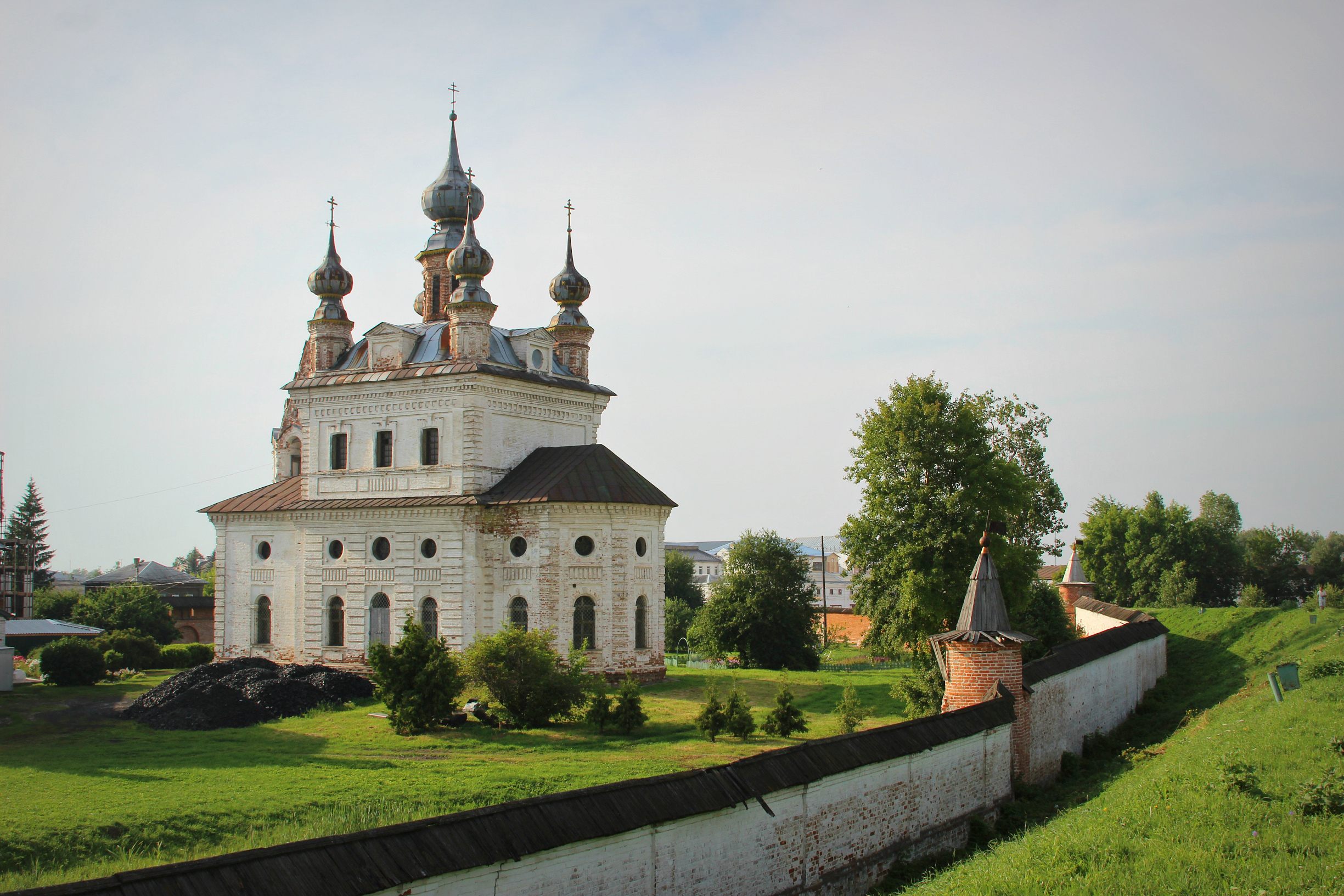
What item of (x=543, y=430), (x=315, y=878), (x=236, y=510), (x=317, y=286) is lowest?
(x=315, y=878)

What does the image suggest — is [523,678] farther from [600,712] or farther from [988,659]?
[988,659]

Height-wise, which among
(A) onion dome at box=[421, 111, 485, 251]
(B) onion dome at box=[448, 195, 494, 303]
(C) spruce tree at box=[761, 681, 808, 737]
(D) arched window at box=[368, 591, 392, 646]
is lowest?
(C) spruce tree at box=[761, 681, 808, 737]

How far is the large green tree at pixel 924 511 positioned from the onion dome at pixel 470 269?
1223 cm

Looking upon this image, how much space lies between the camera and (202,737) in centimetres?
2181

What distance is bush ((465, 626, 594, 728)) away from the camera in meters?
22.7

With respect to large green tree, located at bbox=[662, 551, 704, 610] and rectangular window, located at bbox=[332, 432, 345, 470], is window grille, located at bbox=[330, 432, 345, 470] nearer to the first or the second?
rectangular window, located at bbox=[332, 432, 345, 470]

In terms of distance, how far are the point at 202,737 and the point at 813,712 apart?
13.8 meters

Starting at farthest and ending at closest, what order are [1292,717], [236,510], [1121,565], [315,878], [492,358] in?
[1121,565] → [236,510] → [492,358] → [1292,717] → [315,878]

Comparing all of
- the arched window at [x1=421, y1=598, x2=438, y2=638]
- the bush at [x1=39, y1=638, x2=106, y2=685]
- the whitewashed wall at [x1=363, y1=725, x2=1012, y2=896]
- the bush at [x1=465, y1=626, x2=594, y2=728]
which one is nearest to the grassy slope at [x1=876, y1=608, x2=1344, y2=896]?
the whitewashed wall at [x1=363, y1=725, x2=1012, y2=896]

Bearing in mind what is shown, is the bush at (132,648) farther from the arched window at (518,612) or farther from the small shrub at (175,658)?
the arched window at (518,612)

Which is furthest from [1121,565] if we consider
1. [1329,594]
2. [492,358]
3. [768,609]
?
[492,358]

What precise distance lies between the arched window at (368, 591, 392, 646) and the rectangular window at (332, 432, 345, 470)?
4365 mm

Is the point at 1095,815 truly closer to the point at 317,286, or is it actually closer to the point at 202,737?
the point at 202,737

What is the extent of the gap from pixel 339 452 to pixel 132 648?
11.1 m
